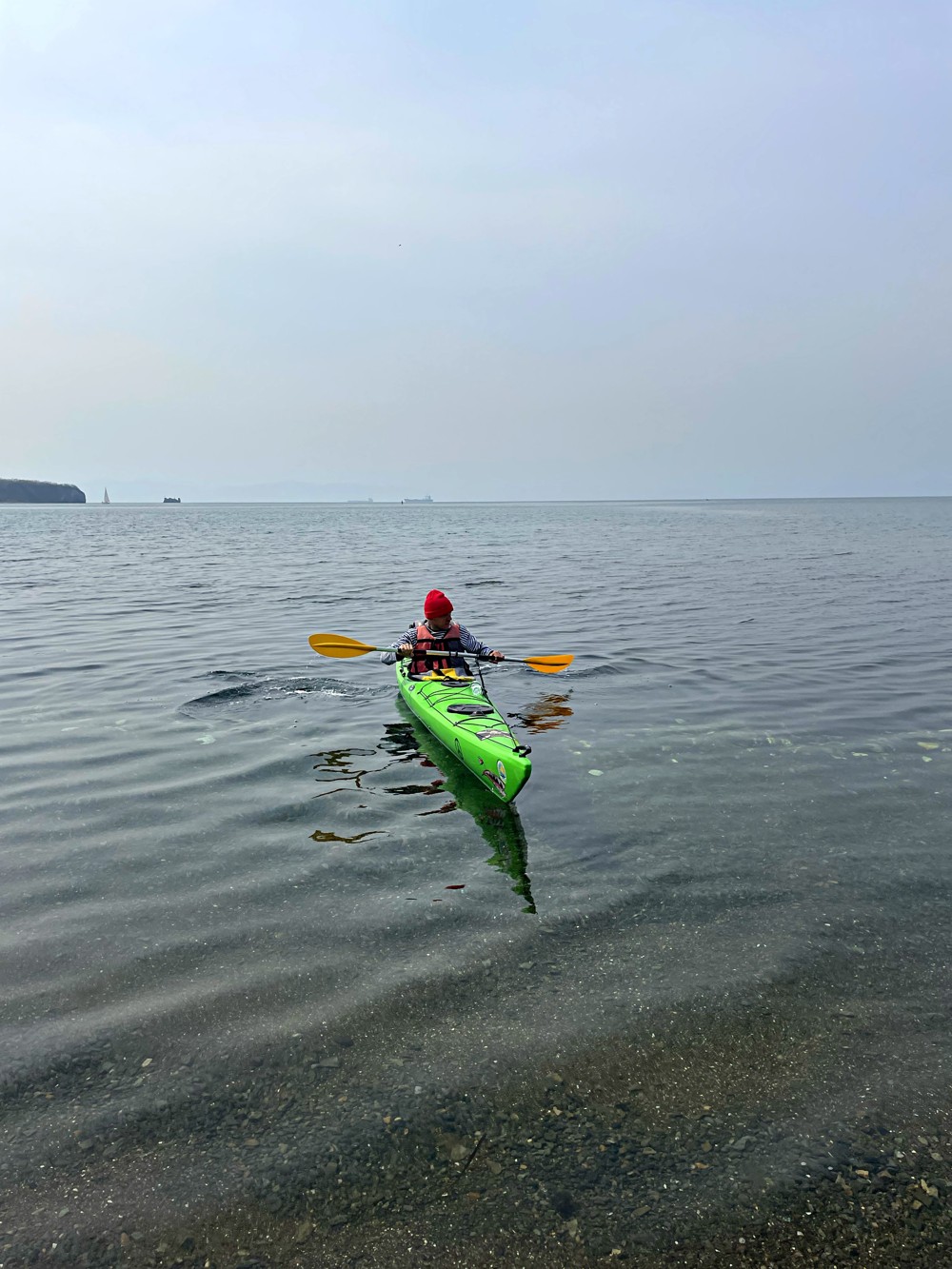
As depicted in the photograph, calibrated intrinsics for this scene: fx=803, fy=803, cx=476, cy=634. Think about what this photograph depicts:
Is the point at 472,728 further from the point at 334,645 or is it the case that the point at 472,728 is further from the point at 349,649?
the point at 334,645

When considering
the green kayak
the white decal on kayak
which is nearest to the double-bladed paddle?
the green kayak

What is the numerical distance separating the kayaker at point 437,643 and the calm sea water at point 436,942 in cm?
96

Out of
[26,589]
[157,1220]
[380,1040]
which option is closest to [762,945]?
[380,1040]

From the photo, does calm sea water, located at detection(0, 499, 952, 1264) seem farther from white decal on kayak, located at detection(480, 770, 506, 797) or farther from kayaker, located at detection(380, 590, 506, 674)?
kayaker, located at detection(380, 590, 506, 674)

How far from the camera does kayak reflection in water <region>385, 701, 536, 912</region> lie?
7219mm

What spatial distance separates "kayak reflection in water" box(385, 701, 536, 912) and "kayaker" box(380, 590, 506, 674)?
44.8 inches

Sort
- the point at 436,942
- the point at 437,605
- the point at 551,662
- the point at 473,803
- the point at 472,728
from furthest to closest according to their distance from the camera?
the point at 551,662
the point at 437,605
the point at 472,728
the point at 473,803
the point at 436,942

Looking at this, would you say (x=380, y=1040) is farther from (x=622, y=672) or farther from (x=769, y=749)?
(x=622, y=672)

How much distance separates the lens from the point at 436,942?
5902 millimetres

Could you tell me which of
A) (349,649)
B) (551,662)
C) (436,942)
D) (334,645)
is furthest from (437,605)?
(436,942)

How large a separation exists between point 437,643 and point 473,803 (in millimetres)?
4335

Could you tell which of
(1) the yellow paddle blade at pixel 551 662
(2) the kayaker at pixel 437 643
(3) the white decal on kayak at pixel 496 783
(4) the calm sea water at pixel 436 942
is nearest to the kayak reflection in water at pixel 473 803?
(4) the calm sea water at pixel 436 942

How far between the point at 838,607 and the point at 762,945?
1982 centimetres

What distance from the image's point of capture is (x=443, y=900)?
6.56 metres
